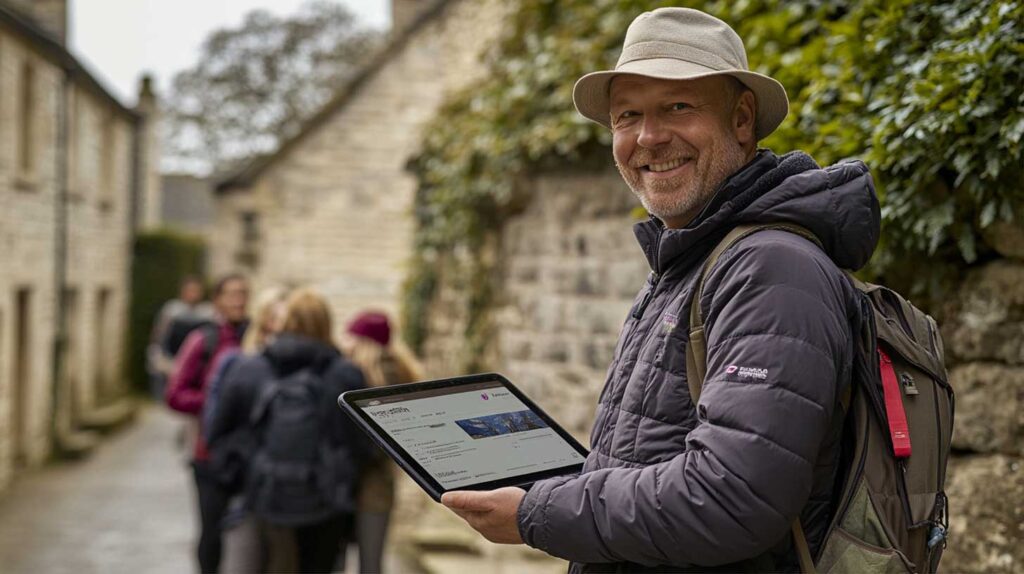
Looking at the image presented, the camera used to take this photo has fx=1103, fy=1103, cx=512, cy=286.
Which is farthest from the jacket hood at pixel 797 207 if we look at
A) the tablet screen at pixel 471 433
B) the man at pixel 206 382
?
the man at pixel 206 382

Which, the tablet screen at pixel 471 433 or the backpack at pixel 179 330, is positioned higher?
the tablet screen at pixel 471 433

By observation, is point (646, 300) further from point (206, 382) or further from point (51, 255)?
point (51, 255)

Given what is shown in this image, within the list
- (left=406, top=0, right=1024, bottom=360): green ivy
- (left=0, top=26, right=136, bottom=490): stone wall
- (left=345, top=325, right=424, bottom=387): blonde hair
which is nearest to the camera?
(left=406, top=0, right=1024, bottom=360): green ivy

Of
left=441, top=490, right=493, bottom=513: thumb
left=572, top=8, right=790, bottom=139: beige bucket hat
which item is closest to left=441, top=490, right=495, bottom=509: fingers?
left=441, top=490, right=493, bottom=513: thumb

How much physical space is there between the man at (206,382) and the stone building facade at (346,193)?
32.9 ft

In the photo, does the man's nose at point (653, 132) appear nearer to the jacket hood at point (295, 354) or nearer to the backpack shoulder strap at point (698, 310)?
the backpack shoulder strap at point (698, 310)

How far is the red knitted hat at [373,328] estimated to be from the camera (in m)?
5.64

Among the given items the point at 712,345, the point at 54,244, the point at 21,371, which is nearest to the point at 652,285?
the point at 712,345

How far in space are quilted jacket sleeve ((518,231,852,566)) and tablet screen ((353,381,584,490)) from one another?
0.29 meters

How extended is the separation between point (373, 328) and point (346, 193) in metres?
12.5

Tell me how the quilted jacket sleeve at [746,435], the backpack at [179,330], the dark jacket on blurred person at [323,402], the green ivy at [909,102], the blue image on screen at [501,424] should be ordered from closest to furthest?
the quilted jacket sleeve at [746,435] → the blue image on screen at [501,424] → the green ivy at [909,102] → the dark jacket on blurred person at [323,402] → the backpack at [179,330]

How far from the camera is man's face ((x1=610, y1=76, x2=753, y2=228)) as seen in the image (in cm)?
213

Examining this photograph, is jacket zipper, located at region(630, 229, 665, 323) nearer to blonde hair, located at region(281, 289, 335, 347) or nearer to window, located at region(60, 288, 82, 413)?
blonde hair, located at region(281, 289, 335, 347)

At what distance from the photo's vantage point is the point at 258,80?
33.3 meters
